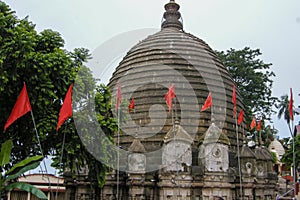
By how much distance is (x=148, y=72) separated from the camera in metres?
20.9

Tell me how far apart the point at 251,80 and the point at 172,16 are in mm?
8111

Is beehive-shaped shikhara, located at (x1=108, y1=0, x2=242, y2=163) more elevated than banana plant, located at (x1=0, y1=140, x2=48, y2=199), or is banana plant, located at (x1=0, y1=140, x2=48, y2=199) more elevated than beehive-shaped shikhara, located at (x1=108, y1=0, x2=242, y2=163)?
beehive-shaped shikhara, located at (x1=108, y1=0, x2=242, y2=163)

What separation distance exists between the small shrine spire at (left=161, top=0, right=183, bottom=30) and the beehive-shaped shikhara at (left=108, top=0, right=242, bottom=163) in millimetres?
2458

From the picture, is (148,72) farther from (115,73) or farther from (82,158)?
(82,158)

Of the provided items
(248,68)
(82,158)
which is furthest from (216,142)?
(248,68)

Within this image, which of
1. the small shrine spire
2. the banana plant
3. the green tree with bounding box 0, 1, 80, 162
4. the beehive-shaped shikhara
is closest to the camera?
the banana plant

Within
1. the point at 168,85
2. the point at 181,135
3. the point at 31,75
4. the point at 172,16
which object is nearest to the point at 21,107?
the point at 31,75

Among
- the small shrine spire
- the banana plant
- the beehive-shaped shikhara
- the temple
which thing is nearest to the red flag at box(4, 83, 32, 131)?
the banana plant

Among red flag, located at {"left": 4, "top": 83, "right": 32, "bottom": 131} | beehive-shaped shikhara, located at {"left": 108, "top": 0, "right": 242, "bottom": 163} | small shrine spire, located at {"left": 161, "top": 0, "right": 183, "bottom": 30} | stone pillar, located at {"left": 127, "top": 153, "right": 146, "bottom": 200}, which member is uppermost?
small shrine spire, located at {"left": 161, "top": 0, "right": 183, "bottom": 30}

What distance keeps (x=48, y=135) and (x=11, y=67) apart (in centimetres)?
272

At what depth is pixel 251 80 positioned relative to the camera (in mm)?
27391

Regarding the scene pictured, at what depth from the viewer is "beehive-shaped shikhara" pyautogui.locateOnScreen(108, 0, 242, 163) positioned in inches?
736

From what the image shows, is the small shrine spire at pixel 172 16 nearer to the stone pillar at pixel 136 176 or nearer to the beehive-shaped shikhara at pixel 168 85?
the beehive-shaped shikhara at pixel 168 85

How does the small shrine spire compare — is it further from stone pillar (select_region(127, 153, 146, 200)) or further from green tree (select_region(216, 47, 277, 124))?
stone pillar (select_region(127, 153, 146, 200))
